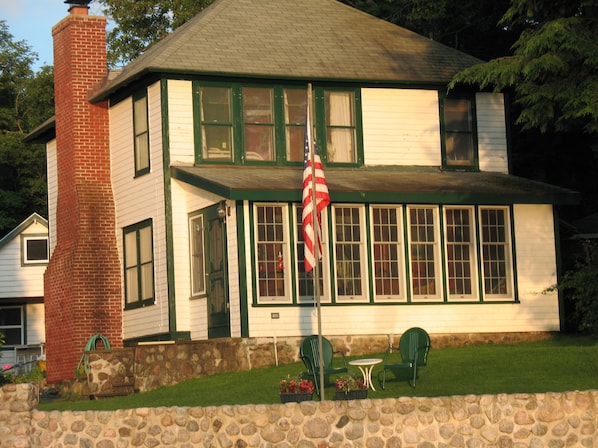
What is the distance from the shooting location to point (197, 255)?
26078mm

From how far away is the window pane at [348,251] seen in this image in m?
25.4

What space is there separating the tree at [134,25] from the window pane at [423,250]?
68.4 ft

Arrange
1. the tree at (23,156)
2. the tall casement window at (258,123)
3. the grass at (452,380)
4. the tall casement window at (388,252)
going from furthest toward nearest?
the tree at (23,156), the tall casement window at (258,123), the tall casement window at (388,252), the grass at (452,380)

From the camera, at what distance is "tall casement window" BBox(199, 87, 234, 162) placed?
26609 mm

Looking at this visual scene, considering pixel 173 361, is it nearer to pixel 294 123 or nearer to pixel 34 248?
pixel 294 123

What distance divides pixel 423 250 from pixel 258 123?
451cm

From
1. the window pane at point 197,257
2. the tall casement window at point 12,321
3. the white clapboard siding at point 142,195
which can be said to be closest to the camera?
the window pane at point 197,257

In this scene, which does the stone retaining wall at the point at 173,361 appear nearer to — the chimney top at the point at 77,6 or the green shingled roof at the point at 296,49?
the green shingled roof at the point at 296,49

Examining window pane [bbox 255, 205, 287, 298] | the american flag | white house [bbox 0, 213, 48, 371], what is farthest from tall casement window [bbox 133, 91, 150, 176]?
white house [bbox 0, 213, 48, 371]

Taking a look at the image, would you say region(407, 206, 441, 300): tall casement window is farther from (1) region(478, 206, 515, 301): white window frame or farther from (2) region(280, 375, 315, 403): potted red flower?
(2) region(280, 375, 315, 403): potted red flower

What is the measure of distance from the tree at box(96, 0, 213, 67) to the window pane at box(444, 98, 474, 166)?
18227 mm

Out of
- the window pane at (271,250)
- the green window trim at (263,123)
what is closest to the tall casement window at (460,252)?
the green window trim at (263,123)

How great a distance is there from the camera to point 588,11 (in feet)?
84.3

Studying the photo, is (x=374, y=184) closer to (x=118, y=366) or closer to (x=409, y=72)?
(x=409, y=72)
